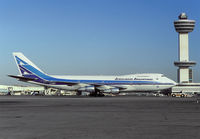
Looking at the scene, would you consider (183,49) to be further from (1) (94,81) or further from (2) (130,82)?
(1) (94,81)

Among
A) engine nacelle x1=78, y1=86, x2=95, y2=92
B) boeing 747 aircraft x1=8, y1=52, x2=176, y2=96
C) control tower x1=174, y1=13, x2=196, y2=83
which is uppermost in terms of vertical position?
control tower x1=174, y1=13, x2=196, y2=83

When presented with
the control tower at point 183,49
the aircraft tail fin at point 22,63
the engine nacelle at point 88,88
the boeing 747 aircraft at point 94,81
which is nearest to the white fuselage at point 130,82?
the boeing 747 aircraft at point 94,81

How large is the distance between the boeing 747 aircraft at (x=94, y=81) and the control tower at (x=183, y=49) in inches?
4237

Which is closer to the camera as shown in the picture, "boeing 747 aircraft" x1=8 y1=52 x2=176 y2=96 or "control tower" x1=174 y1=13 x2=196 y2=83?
"boeing 747 aircraft" x1=8 y1=52 x2=176 y2=96

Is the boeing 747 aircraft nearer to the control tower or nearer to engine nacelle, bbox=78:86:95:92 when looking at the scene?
engine nacelle, bbox=78:86:95:92

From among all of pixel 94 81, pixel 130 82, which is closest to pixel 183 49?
pixel 130 82

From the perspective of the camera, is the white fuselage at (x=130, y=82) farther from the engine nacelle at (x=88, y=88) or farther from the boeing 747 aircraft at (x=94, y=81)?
the engine nacelle at (x=88, y=88)

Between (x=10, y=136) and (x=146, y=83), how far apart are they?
186 ft

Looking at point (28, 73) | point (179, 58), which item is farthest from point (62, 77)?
Answer: point (179, 58)

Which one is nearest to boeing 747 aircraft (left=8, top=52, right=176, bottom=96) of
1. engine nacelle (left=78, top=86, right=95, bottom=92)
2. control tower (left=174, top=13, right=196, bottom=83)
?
engine nacelle (left=78, top=86, right=95, bottom=92)

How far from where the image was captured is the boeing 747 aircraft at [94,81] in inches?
2635

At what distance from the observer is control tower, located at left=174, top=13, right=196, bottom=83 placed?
566 ft

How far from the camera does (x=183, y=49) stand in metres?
174

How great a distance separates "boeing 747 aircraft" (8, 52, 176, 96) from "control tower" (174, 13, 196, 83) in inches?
4237
